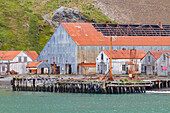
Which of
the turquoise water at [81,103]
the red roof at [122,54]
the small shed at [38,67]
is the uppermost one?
the red roof at [122,54]

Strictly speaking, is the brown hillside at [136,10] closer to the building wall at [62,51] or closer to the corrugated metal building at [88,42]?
the corrugated metal building at [88,42]

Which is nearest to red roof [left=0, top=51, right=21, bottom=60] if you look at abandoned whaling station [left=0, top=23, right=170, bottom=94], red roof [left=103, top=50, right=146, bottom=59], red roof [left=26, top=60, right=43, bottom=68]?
abandoned whaling station [left=0, top=23, right=170, bottom=94]

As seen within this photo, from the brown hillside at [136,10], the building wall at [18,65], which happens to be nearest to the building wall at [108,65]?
the building wall at [18,65]

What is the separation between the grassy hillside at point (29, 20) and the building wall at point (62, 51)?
70.1 ft

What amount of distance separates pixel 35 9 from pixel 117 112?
10082cm

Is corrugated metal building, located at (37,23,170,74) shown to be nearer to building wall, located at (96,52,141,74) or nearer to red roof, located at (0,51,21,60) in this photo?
building wall, located at (96,52,141,74)

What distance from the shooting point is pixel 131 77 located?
293ft

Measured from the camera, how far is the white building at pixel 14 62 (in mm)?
113375

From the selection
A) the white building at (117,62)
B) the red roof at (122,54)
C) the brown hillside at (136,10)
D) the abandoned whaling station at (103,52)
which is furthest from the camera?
the brown hillside at (136,10)

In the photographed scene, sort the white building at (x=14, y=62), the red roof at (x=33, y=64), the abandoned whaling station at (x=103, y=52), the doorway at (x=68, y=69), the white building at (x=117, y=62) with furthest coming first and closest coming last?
the white building at (x=14, y=62), the red roof at (x=33, y=64), the doorway at (x=68, y=69), the white building at (x=117, y=62), the abandoned whaling station at (x=103, y=52)

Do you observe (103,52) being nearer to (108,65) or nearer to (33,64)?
(108,65)

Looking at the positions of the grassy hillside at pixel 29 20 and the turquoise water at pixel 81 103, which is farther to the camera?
the grassy hillside at pixel 29 20

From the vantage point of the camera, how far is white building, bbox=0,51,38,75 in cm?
11338

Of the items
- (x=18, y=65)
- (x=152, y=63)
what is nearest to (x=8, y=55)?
(x=18, y=65)
